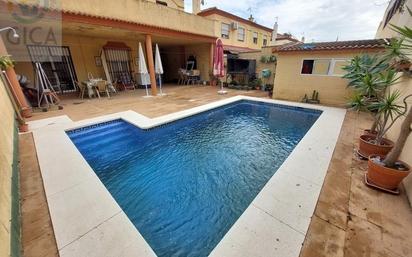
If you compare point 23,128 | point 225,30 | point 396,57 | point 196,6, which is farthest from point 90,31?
point 396,57

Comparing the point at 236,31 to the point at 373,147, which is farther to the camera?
the point at 236,31

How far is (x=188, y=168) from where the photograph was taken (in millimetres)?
3533

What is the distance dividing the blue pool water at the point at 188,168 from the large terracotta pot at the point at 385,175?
1398 millimetres

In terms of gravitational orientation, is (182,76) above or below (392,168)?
above

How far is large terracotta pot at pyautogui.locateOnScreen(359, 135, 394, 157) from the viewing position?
10.1 ft

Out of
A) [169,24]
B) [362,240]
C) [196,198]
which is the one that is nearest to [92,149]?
[196,198]

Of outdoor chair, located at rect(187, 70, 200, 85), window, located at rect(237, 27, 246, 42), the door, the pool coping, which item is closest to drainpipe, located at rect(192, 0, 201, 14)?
window, located at rect(237, 27, 246, 42)

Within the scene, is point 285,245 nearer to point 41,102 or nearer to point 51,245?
point 51,245

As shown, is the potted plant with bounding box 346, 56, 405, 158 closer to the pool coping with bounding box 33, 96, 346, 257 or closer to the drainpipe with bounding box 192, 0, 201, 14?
the pool coping with bounding box 33, 96, 346, 257

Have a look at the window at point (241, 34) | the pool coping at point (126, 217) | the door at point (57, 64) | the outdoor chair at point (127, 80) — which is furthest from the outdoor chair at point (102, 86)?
the window at point (241, 34)

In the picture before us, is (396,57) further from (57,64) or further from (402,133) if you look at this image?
(57,64)

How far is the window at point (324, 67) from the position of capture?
704cm

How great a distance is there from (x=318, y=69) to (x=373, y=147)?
A: 18.2 feet

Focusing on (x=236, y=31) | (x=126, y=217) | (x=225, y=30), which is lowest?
(x=126, y=217)
